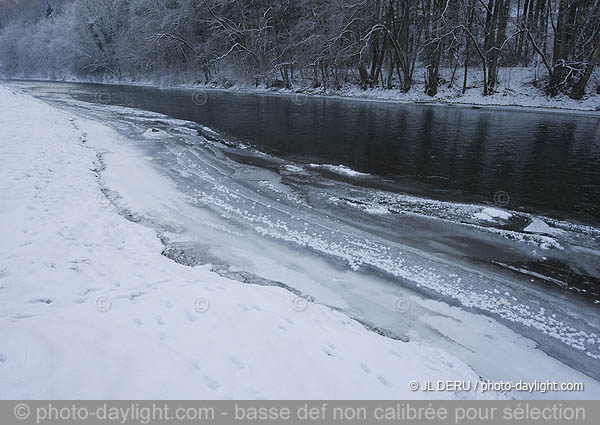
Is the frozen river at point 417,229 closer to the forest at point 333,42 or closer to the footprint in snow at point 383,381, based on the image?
the footprint in snow at point 383,381

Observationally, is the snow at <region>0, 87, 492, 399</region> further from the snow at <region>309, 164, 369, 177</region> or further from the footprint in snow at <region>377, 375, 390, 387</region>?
the snow at <region>309, 164, 369, 177</region>

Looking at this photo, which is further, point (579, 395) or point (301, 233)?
point (301, 233)

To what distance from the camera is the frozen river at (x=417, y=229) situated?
481 cm

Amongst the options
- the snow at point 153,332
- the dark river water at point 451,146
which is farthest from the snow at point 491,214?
the snow at point 153,332

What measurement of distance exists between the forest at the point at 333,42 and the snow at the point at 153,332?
96.1ft

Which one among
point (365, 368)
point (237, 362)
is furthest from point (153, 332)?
point (365, 368)

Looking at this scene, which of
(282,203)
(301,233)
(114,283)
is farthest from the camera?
(282,203)

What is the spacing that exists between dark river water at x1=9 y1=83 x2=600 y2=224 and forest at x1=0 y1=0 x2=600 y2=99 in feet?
21.6

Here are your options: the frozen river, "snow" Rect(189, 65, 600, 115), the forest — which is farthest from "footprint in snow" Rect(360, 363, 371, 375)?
the forest

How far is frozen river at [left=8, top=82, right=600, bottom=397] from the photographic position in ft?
15.8
